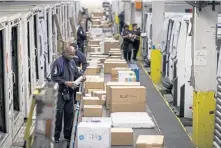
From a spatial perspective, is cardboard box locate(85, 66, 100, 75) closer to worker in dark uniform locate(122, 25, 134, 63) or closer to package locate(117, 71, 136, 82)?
package locate(117, 71, 136, 82)

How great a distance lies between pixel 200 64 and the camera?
330 inches

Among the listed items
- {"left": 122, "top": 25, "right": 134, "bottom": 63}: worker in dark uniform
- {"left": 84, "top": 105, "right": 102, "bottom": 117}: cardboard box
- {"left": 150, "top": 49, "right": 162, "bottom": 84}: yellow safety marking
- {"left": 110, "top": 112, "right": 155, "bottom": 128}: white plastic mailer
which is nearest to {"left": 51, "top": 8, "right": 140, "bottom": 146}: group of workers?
{"left": 84, "top": 105, "right": 102, "bottom": 117}: cardboard box

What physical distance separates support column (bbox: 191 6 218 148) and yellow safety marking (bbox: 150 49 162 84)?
6.01m

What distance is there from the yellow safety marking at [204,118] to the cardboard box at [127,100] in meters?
1.62

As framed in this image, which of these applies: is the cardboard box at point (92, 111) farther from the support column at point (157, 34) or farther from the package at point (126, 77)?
the support column at point (157, 34)

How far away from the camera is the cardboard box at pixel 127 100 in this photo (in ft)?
23.0

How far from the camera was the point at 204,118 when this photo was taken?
27.3ft

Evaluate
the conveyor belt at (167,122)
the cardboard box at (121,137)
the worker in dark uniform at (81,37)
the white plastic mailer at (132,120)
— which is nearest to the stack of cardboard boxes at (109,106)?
the cardboard box at (121,137)

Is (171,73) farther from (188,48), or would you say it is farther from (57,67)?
(57,67)

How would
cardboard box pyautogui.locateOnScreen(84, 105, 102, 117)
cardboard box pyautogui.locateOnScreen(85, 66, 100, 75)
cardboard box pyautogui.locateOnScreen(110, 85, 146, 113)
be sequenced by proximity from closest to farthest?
cardboard box pyautogui.locateOnScreen(84, 105, 102, 117)
cardboard box pyautogui.locateOnScreen(110, 85, 146, 113)
cardboard box pyautogui.locateOnScreen(85, 66, 100, 75)

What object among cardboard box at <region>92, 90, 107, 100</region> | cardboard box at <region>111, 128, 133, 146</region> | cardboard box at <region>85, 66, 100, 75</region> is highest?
cardboard box at <region>85, 66, 100, 75</region>

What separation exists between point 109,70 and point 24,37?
2111mm

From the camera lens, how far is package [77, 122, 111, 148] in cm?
539

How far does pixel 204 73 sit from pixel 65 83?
2.47 m
